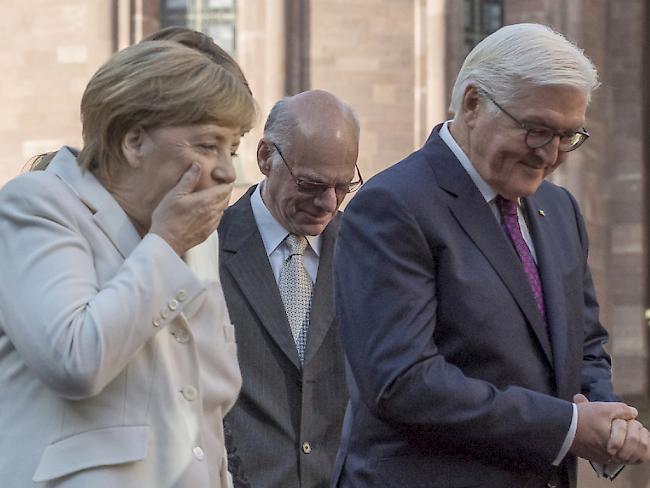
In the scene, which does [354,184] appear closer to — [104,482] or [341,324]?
[341,324]

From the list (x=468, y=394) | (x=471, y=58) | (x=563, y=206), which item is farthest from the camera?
(x=563, y=206)

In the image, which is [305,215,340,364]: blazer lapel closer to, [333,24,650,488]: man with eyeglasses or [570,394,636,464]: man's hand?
[333,24,650,488]: man with eyeglasses

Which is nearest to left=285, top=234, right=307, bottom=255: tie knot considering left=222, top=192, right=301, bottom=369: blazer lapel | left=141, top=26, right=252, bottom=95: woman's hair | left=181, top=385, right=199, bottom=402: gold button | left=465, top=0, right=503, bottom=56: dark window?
left=222, top=192, right=301, bottom=369: blazer lapel

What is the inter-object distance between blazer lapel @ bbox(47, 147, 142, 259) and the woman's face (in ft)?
0.26

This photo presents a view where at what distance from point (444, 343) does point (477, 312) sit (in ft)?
0.35

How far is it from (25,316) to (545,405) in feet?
3.90

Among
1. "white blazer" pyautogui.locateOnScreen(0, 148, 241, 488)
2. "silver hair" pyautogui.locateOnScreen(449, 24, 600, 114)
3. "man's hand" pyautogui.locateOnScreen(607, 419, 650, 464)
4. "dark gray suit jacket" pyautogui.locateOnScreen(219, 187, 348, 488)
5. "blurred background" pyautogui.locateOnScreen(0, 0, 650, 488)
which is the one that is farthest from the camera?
"blurred background" pyautogui.locateOnScreen(0, 0, 650, 488)

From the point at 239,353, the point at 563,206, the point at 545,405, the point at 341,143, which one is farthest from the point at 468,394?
the point at 341,143

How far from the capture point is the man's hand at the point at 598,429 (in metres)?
3.54

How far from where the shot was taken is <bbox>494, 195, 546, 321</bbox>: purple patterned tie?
12.5 ft

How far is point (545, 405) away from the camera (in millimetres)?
3553

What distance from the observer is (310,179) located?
210 inches

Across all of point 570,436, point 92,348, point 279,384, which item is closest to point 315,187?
point 279,384

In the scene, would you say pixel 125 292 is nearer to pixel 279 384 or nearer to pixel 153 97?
pixel 153 97
